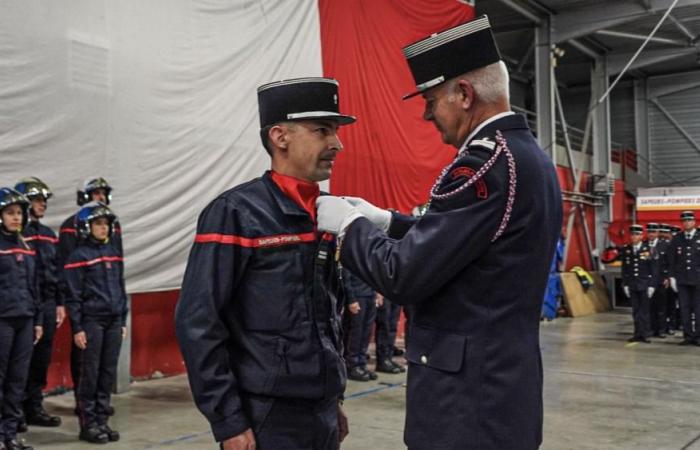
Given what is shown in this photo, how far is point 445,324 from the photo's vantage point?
6.35 feet

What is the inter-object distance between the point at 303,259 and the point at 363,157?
8.49 meters

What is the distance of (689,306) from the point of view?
38.1ft

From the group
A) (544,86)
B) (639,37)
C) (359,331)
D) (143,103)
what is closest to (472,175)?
(143,103)

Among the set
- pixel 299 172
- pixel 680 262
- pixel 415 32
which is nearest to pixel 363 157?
pixel 415 32

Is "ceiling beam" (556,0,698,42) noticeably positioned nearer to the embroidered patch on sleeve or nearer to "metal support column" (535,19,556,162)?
"metal support column" (535,19,556,162)

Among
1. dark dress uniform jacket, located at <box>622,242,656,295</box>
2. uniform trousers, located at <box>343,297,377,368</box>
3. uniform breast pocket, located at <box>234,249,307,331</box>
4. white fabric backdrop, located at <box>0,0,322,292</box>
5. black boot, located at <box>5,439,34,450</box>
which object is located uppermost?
white fabric backdrop, located at <box>0,0,322,292</box>

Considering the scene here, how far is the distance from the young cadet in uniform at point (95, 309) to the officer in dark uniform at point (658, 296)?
9128 mm

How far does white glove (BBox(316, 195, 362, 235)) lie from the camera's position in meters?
2.01

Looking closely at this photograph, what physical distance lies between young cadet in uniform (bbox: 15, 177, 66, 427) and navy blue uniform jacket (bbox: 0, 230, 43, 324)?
472mm

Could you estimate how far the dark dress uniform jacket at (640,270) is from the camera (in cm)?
1197

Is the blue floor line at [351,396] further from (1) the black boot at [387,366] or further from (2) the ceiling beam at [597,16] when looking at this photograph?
(2) the ceiling beam at [597,16]

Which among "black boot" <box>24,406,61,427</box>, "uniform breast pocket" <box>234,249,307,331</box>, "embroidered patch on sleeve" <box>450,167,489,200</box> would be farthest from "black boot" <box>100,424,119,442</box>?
"embroidered patch on sleeve" <box>450,167,489,200</box>

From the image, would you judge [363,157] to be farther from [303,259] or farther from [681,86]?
[681,86]

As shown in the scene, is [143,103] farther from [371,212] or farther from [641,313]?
[641,313]
